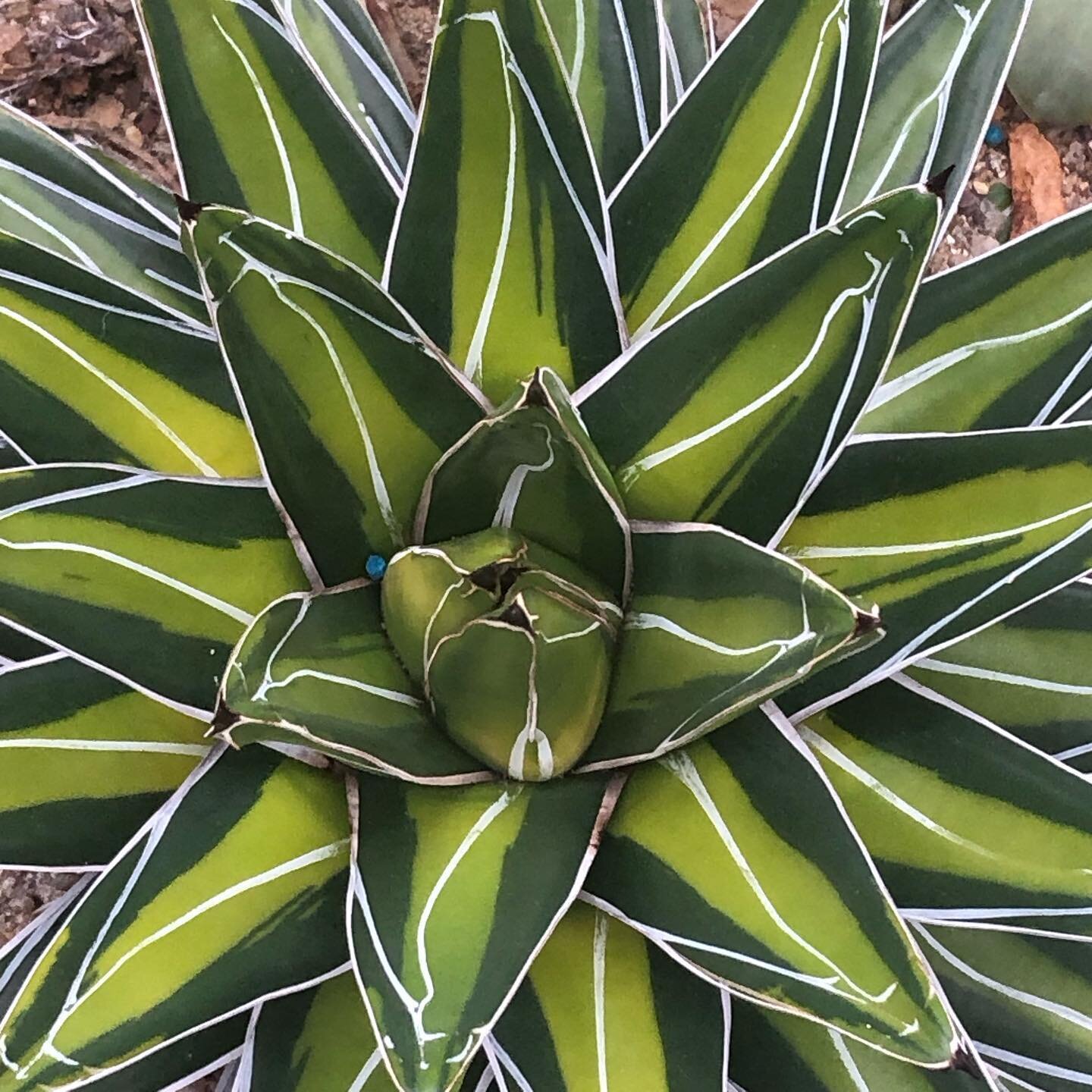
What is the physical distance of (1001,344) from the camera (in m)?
0.61

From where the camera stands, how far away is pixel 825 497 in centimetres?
54

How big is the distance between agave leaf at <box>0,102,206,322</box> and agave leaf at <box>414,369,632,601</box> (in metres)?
0.27

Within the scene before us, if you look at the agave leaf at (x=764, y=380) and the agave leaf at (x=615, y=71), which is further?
the agave leaf at (x=615, y=71)

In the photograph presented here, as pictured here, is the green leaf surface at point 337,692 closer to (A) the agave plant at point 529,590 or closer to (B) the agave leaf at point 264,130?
(A) the agave plant at point 529,590

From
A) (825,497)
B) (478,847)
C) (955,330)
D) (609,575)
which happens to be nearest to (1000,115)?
(955,330)

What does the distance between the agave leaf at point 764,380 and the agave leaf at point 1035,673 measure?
0.72 ft

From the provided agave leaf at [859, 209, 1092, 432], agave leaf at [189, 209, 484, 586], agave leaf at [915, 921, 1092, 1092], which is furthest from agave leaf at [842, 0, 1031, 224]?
agave leaf at [915, 921, 1092, 1092]

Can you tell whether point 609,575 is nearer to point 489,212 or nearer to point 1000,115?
point 489,212

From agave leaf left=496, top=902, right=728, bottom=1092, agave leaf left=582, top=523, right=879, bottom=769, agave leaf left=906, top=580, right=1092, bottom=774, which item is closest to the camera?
agave leaf left=582, top=523, right=879, bottom=769

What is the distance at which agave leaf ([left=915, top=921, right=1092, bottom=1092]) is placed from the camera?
0.66m

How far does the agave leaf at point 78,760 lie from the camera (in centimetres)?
53

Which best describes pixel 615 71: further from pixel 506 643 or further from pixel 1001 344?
pixel 506 643

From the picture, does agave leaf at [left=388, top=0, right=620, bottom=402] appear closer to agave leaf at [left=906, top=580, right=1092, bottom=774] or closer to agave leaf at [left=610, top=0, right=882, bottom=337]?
agave leaf at [left=610, top=0, right=882, bottom=337]

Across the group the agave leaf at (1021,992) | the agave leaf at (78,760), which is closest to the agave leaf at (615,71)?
the agave leaf at (78,760)
